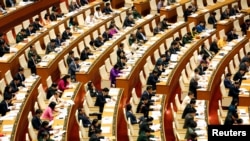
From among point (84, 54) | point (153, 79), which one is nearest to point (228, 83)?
point (153, 79)

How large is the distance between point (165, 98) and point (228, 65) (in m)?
4.19

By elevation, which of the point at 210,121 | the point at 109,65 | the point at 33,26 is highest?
the point at 33,26

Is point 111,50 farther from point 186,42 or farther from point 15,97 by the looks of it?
point 15,97

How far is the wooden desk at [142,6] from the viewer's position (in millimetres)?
23719

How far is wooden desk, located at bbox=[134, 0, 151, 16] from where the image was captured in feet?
77.8

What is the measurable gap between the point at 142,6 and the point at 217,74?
662cm

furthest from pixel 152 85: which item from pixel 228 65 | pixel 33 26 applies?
pixel 33 26

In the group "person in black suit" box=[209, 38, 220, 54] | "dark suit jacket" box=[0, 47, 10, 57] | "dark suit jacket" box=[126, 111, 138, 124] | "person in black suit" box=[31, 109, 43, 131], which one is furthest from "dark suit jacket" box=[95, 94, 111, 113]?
"person in black suit" box=[209, 38, 220, 54]

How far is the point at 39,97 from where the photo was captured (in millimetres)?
15211

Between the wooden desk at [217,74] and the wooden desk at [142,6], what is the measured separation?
471 centimetres

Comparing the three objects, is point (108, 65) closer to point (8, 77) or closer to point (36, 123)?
point (8, 77)

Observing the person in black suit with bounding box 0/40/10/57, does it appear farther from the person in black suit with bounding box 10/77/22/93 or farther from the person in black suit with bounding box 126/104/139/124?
the person in black suit with bounding box 126/104/139/124

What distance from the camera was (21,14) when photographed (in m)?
21.3

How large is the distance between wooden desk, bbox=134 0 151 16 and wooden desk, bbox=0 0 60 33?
3257 millimetres
